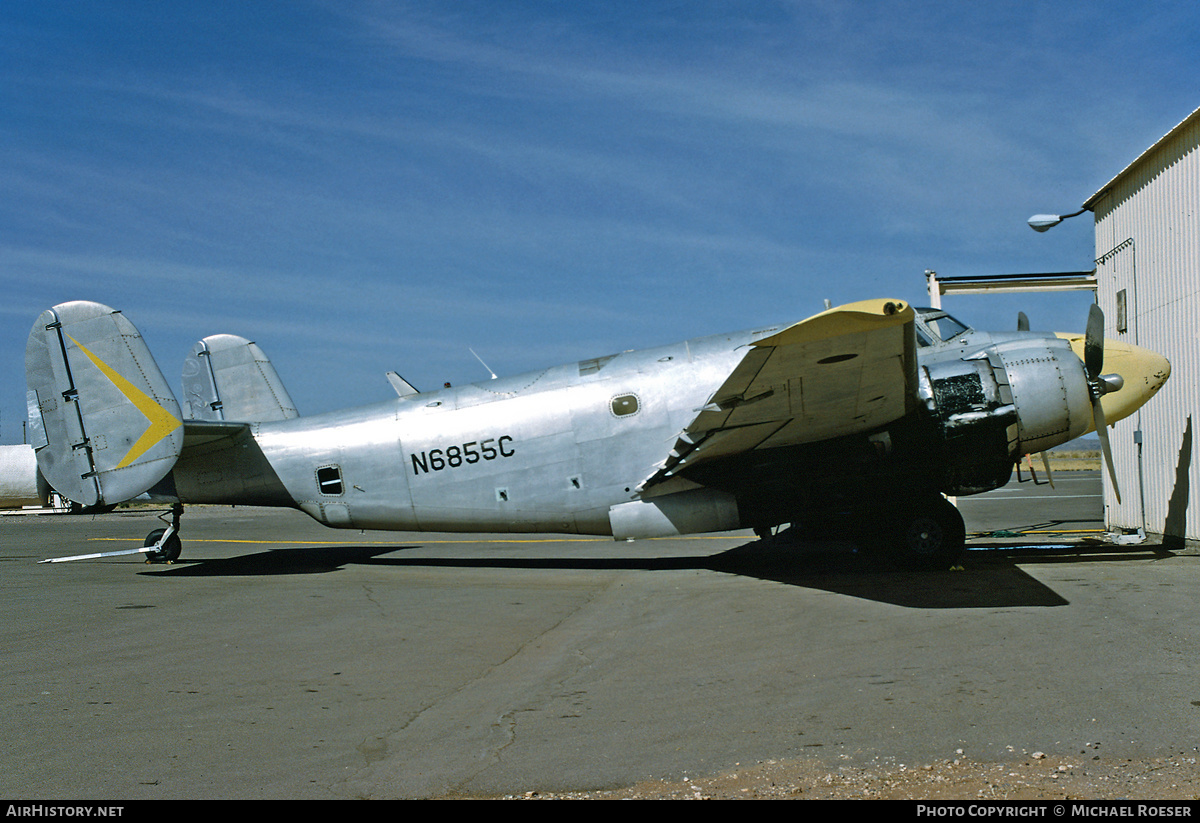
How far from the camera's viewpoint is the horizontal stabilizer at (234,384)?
15.8 m

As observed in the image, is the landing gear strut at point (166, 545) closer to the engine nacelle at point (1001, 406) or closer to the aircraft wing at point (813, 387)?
the aircraft wing at point (813, 387)

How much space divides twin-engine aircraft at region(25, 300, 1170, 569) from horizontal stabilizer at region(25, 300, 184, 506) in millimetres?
28

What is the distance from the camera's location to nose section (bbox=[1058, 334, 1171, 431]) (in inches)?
478

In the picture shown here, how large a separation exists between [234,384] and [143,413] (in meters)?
3.28

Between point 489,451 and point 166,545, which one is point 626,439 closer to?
point 489,451

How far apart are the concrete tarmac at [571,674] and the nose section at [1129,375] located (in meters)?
2.32

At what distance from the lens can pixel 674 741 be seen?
4.73m

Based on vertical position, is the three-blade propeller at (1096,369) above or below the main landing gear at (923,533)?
above

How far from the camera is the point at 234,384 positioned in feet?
52.0

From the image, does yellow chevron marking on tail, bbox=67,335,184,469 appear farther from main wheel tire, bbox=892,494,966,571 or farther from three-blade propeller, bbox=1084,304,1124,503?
three-blade propeller, bbox=1084,304,1124,503

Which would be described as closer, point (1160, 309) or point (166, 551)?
point (166, 551)

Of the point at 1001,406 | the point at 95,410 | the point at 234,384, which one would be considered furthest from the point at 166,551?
the point at 1001,406

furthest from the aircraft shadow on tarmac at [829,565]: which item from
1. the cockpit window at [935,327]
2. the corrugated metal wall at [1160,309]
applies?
the cockpit window at [935,327]

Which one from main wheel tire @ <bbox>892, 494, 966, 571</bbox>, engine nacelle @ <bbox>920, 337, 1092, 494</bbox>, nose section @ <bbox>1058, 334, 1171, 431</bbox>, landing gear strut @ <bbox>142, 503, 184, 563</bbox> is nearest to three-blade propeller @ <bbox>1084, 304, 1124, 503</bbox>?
engine nacelle @ <bbox>920, 337, 1092, 494</bbox>
